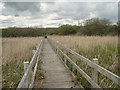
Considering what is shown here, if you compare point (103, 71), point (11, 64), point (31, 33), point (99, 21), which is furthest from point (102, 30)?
point (103, 71)

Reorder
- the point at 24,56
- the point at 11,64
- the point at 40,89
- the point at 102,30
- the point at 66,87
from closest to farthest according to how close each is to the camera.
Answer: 1. the point at 40,89
2. the point at 66,87
3. the point at 11,64
4. the point at 24,56
5. the point at 102,30

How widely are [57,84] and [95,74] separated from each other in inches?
63.3

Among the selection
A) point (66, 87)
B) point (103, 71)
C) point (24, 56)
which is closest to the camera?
point (103, 71)

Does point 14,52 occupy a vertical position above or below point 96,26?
below

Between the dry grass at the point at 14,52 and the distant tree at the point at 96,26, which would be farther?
the distant tree at the point at 96,26

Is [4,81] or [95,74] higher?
[95,74]

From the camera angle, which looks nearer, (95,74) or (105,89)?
(95,74)

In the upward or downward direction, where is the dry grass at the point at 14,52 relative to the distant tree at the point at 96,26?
downward

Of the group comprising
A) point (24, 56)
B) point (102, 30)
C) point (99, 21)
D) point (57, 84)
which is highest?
point (99, 21)

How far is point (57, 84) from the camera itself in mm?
4105

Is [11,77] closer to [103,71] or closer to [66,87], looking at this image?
[66,87]

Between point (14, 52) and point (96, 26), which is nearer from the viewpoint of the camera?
point (14, 52)

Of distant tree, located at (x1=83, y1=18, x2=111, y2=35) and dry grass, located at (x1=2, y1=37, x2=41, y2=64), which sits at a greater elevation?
distant tree, located at (x1=83, y1=18, x2=111, y2=35)

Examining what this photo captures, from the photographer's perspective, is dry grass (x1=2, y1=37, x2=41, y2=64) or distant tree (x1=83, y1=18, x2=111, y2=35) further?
distant tree (x1=83, y1=18, x2=111, y2=35)
